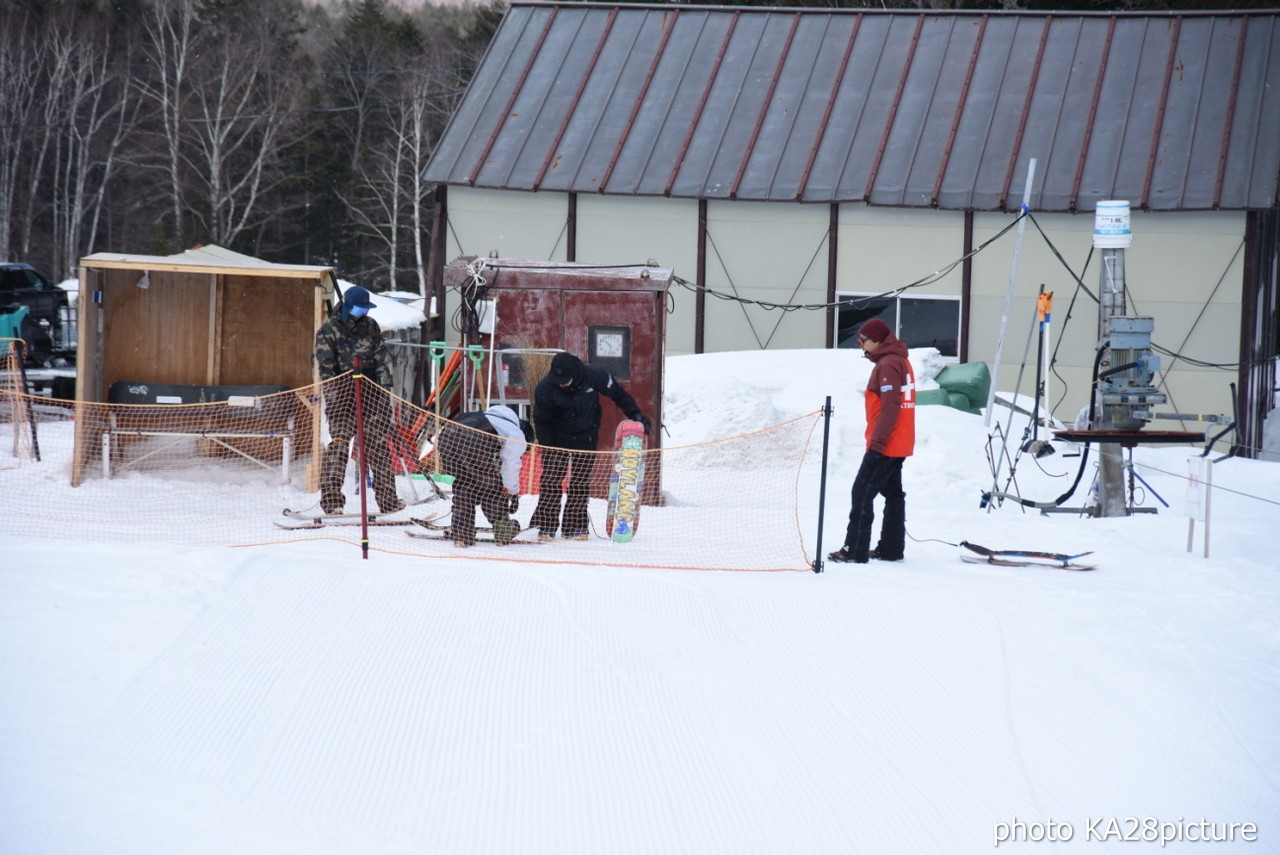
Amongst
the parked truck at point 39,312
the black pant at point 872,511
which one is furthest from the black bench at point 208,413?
the parked truck at point 39,312

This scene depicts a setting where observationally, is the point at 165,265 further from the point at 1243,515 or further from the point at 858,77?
the point at 858,77

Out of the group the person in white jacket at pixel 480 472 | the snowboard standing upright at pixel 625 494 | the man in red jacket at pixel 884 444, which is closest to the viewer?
the man in red jacket at pixel 884 444

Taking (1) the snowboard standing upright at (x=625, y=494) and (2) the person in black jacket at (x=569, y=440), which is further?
(1) the snowboard standing upright at (x=625, y=494)

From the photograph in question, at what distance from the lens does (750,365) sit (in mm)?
17781

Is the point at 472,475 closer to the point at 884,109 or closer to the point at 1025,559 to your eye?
the point at 1025,559

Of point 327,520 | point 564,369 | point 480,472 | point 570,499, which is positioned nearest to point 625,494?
point 570,499

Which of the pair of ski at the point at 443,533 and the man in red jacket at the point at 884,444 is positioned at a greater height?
the man in red jacket at the point at 884,444

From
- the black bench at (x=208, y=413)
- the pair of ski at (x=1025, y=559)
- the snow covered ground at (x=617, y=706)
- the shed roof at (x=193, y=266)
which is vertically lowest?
the snow covered ground at (x=617, y=706)

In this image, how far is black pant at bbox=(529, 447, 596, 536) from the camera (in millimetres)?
9594

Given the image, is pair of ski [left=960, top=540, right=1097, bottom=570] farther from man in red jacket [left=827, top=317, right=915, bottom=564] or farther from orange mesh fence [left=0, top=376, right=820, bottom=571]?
orange mesh fence [left=0, top=376, right=820, bottom=571]

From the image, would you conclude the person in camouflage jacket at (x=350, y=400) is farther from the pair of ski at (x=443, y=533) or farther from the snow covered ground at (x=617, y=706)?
the snow covered ground at (x=617, y=706)

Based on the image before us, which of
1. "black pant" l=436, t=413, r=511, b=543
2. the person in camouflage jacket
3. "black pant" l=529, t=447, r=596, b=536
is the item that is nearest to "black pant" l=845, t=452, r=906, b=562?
"black pant" l=529, t=447, r=596, b=536

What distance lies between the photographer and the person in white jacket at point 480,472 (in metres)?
9.09

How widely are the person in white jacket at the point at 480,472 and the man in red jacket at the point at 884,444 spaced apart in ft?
7.77
